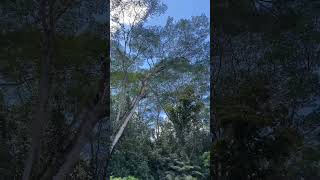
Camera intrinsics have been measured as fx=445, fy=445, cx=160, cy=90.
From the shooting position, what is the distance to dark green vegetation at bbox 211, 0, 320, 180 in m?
3.98

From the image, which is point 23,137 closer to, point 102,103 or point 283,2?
point 102,103

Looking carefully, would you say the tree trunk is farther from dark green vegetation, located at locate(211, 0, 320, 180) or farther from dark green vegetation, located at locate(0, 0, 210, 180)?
dark green vegetation, located at locate(211, 0, 320, 180)

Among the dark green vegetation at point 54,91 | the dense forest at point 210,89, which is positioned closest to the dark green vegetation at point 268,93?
the dense forest at point 210,89

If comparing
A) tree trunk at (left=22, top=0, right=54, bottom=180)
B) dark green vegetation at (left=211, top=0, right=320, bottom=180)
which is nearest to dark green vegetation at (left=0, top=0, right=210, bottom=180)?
tree trunk at (left=22, top=0, right=54, bottom=180)

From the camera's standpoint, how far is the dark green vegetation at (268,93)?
398 cm

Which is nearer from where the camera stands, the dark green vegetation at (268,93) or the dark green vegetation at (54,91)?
the dark green vegetation at (268,93)

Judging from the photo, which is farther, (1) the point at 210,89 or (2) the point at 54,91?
(1) the point at 210,89

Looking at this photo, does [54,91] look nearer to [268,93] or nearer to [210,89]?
[210,89]

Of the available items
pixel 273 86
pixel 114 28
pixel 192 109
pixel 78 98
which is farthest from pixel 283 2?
pixel 78 98

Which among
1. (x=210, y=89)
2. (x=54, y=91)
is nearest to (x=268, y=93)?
(x=210, y=89)

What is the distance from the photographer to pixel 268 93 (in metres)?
4.07

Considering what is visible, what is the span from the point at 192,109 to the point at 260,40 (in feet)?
3.23

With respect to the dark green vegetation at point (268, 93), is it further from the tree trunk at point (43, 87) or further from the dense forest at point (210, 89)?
the tree trunk at point (43, 87)

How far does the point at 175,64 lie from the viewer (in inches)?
182
